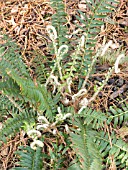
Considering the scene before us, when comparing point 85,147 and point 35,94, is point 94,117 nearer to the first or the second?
point 85,147

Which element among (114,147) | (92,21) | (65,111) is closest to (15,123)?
(65,111)

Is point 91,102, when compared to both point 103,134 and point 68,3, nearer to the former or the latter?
point 103,134

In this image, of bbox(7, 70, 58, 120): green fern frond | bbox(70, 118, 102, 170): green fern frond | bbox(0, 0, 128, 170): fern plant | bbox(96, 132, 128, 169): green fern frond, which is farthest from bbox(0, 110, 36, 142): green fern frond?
bbox(96, 132, 128, 169): green fern frond

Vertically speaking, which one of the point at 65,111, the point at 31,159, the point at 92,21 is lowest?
the point at 31,159

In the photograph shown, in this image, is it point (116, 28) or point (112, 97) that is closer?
point (112, 97)

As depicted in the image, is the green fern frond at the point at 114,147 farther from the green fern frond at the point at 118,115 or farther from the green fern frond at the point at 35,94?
the green fern frond at the point at 35,94

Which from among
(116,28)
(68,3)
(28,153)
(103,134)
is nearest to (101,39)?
(116,28)
